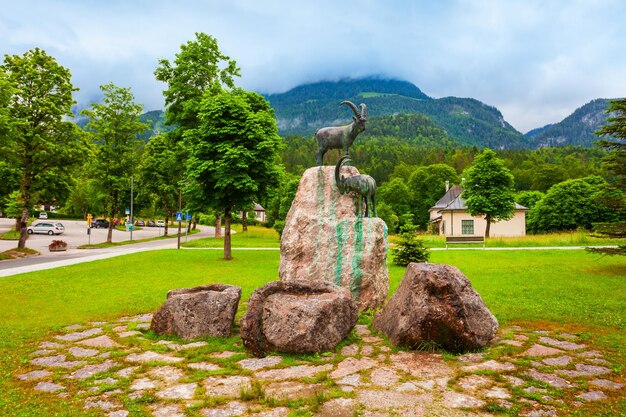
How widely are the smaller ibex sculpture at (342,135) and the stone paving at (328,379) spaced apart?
5210 mm

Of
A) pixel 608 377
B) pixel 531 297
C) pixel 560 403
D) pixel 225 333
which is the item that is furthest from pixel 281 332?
pixel 531 297

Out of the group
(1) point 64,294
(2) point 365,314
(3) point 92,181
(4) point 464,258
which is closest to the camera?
(2) point 365,314

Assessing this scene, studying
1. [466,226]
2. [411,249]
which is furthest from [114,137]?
[466,226]

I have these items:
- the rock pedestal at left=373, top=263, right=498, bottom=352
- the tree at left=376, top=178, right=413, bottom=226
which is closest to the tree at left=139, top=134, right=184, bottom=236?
the rock pedestal at left=373, top=263, right=498, bottom=352

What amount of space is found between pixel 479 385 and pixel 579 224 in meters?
51.6

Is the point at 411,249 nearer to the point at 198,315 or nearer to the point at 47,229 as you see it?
the point at 198,315

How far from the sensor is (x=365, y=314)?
29.9ft

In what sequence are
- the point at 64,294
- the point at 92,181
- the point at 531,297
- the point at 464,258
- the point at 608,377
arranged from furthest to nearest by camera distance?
the point at 92,181, the point at 464,258, the point at 64,294, the point at 531,297, the point at 608,377

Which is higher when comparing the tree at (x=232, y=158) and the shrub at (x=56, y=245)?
the tree at (x=232, y=158)

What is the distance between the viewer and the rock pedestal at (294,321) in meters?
6.19

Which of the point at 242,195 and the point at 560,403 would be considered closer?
the point at 560,403

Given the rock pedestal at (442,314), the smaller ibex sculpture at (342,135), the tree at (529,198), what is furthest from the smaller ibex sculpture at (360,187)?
the tree at (529,198)

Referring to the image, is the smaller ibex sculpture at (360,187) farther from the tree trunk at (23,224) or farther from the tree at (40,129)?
the tree trunk at (23,224)

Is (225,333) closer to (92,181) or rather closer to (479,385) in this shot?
(479,385)
